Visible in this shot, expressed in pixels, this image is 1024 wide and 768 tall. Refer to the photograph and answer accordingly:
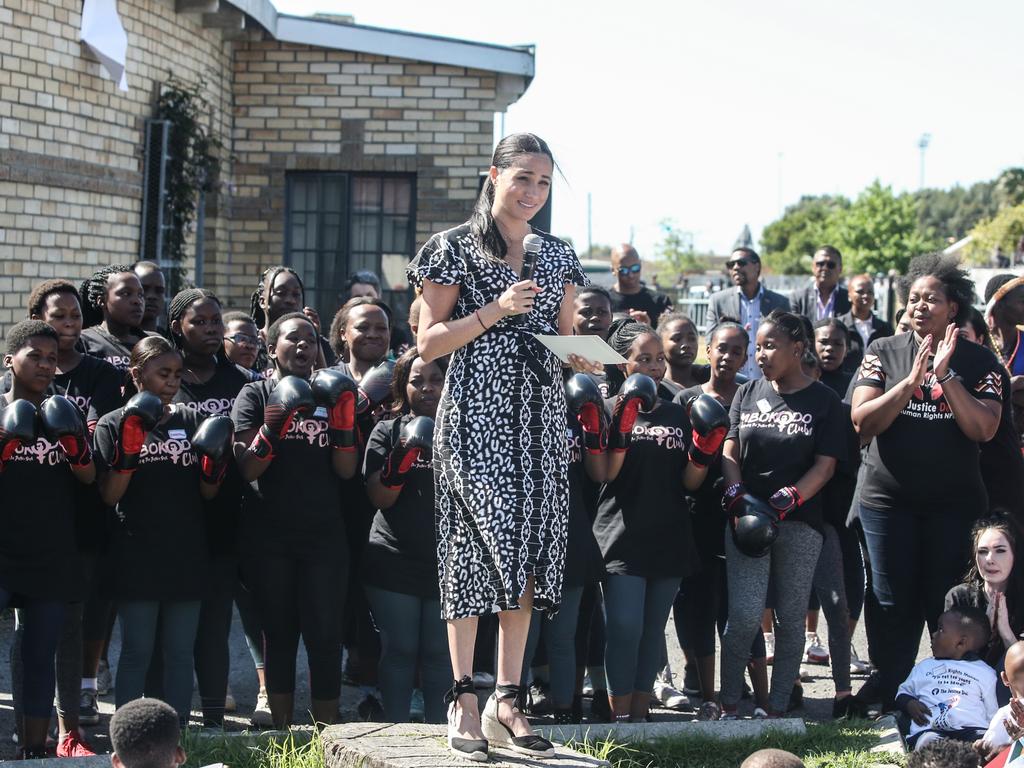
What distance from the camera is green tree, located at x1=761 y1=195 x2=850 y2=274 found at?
6669 centimetres

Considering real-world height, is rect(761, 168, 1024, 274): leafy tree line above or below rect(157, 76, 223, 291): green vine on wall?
above

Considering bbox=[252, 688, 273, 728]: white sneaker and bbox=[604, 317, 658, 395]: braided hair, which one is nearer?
bbox=[252, 688, 273, 728]: white sneaker

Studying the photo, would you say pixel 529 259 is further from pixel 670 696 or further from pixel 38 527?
pixel 670 696

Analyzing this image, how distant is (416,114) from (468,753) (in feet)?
30.7

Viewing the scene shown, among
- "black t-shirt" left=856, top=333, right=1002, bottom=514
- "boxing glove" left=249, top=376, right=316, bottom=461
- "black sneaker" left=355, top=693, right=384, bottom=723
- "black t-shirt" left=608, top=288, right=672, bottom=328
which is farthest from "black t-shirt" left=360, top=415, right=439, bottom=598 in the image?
"black t-shirt" left=608, top=288, right=672, bottom=328

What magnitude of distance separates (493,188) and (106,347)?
281cm

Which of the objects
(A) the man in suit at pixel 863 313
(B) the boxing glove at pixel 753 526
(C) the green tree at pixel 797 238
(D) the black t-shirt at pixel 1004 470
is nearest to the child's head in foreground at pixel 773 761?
(B) the boxing glove at pixel 753 526

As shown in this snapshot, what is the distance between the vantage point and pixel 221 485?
5.48 meters

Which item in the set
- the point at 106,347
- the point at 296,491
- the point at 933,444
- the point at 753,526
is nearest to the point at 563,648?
the point at 753,526

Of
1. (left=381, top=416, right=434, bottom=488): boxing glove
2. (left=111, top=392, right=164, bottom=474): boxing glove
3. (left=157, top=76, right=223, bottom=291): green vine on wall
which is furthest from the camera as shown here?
(left=157, top=76, right=223, bottom=291): green vine on wall

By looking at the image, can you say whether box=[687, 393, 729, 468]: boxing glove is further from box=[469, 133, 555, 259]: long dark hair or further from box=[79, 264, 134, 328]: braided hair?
box=[79, 264, 134, 328]: braided hair

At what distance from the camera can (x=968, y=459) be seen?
5.72 meters

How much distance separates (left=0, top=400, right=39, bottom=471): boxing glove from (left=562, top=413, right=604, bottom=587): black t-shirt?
218 cm

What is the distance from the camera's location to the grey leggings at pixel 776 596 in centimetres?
583
